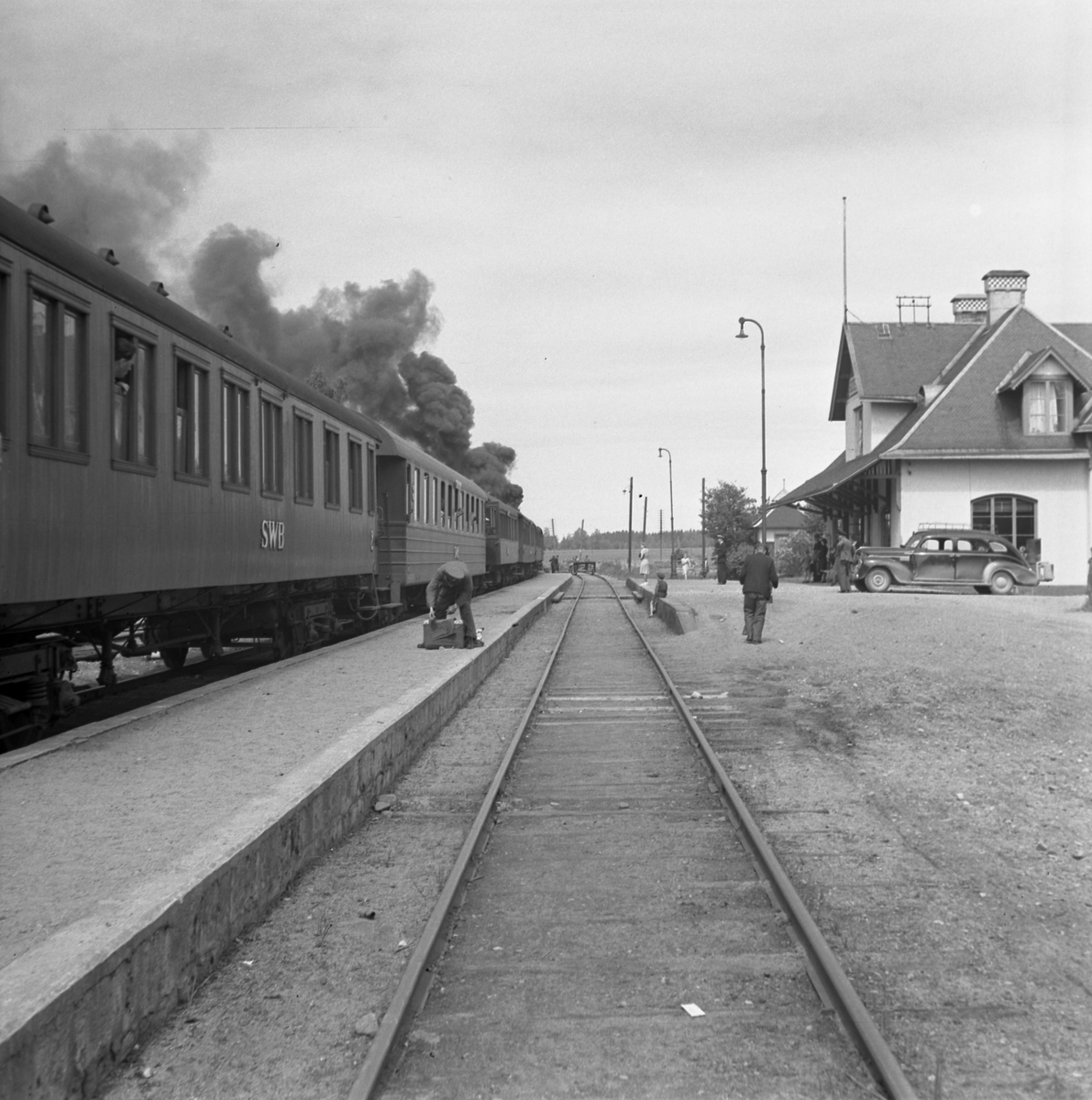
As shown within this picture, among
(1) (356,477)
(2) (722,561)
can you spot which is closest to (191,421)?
(1) (356,477)

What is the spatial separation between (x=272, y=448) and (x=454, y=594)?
343cm

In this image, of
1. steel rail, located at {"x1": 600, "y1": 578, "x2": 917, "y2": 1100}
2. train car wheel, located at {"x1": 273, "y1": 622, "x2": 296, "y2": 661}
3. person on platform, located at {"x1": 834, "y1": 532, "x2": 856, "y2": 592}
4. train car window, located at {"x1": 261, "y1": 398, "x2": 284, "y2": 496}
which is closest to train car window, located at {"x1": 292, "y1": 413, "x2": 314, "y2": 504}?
train car window, located at {"x1": 261, "y1": 398, "x2": 284, "y2": 496}

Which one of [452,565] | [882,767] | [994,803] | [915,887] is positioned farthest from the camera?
[452,565]

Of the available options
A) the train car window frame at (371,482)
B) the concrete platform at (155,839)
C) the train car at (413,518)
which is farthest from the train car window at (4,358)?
the train car window frame at (371,482)

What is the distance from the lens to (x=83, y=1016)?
144 inches

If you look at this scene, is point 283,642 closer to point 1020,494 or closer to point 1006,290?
point 1020,494

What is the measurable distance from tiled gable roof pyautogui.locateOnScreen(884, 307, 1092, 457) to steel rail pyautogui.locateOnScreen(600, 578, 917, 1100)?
1123 inches

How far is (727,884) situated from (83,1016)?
10.3ft

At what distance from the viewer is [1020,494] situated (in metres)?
34.3

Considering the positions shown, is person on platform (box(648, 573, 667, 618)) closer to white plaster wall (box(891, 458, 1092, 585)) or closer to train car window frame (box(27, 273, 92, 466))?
white plaster wall (box(891, 458, 1092, 585))

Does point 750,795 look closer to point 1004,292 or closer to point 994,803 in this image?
point 994,803

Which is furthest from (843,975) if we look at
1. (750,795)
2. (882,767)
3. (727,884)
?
(882,767)

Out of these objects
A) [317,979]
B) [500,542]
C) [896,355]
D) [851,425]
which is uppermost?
[896,355]

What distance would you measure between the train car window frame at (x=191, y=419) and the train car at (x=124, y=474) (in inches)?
0.9
